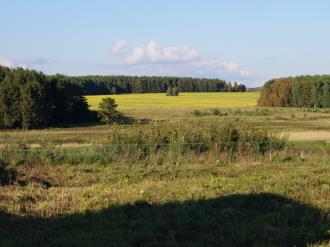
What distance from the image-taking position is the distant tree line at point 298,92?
106562 millimetres

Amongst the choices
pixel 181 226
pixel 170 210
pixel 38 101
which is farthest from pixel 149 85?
pixel 181 226

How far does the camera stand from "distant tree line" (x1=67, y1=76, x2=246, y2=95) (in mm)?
139075

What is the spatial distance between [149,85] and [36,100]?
92.7 m

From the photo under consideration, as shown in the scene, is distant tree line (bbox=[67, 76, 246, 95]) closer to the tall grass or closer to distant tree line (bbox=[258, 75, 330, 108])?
distant tree line (bbox=[258, 75, 330, 108])

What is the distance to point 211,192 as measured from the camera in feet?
38.3

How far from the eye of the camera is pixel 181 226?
8469 millimetres

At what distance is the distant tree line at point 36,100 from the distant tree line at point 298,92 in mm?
52892

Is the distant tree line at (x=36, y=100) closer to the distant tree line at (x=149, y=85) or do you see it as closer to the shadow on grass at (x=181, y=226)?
the shadow on grass at (x=181, y=226)

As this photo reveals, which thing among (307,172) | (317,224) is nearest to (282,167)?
(307,172)

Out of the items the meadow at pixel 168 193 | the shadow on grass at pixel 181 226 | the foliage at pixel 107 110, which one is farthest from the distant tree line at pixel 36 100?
the shadow on grass at pixel 181 226

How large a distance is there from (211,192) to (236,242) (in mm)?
4256

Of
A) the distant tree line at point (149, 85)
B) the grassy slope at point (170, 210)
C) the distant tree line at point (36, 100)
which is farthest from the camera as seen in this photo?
the distant tree line at point (149, 85)

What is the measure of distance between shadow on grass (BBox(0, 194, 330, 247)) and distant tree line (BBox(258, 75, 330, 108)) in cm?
9903

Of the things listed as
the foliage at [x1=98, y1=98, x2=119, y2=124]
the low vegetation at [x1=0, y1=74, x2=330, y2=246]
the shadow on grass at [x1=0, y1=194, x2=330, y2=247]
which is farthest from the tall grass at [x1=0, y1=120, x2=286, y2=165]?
the foliage at [x1=98, y1=98, x2=119, y2=124]
